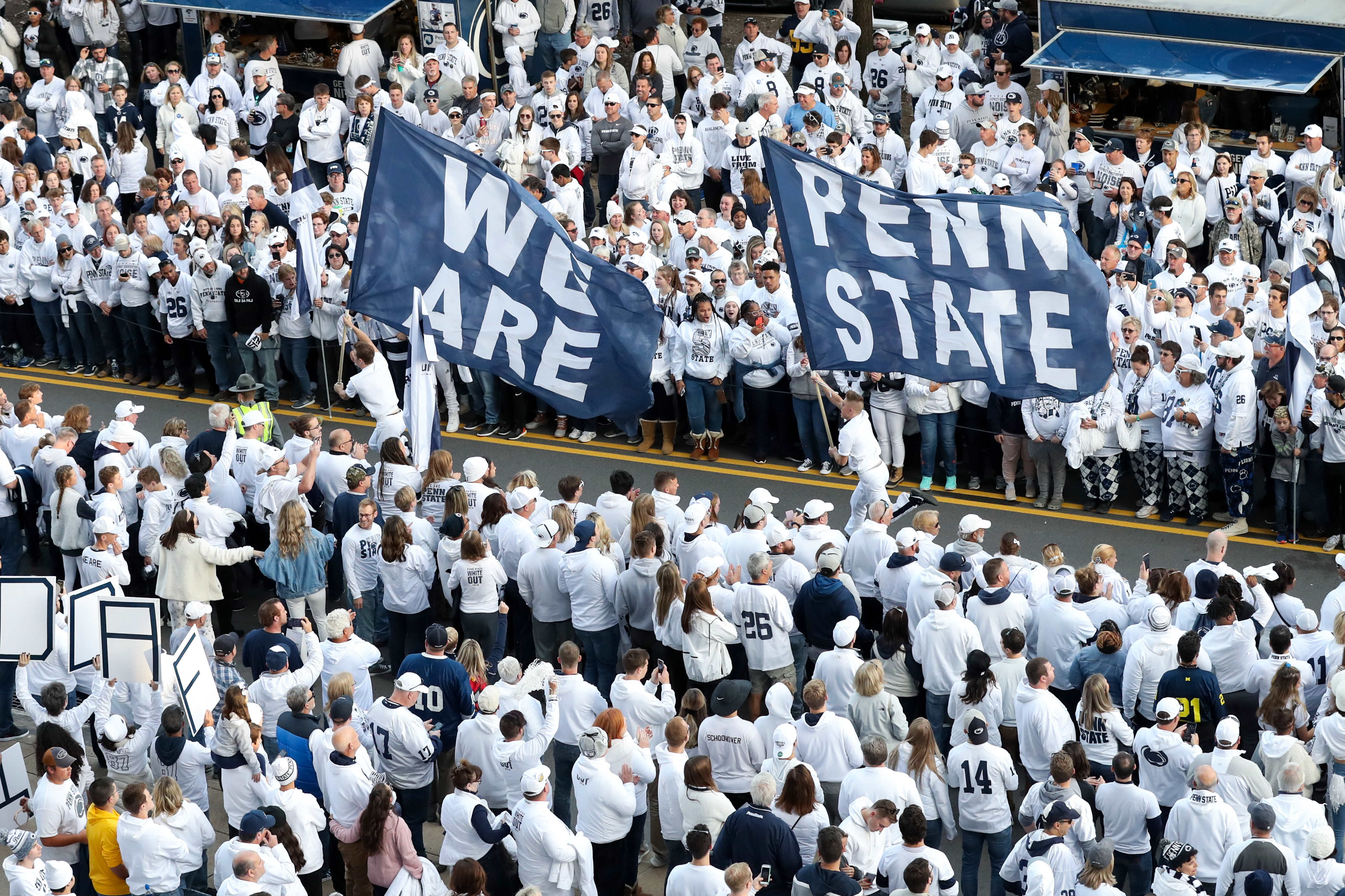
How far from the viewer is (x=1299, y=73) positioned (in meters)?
22.4

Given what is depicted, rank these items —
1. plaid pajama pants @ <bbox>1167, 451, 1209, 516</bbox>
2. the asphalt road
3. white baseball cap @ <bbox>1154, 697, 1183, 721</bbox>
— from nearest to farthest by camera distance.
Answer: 1. white baseball cap @ <bbox>1154, 697, 1183, 721</bbox>
2. the asphalt road
3. plaid pajama pants @ <bbox>1167, 451, 1209, 516</bbox>

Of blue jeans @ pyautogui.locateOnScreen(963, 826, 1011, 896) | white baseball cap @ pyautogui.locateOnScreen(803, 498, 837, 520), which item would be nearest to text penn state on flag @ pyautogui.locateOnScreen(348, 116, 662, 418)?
white baseball cap @ pyautogui.locateOnScreen(803, 498, 837, 520)

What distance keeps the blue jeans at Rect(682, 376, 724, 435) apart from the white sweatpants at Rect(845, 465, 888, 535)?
334 centimetres

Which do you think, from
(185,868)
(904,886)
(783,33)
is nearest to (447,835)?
(185,868)

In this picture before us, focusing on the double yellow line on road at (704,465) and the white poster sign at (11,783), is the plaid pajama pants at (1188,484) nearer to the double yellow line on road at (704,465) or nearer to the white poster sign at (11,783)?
the double yellow line on road at (704,465)

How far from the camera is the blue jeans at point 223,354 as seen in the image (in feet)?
71.5

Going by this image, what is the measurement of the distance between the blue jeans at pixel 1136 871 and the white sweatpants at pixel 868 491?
14.2 feet

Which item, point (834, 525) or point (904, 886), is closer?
point (904, 886)

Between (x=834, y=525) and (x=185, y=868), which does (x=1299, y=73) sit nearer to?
(x=834, y=525)

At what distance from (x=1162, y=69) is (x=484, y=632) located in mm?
11472

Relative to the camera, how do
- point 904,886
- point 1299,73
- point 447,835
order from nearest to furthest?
point 904,886, point 447,835, point 1299,73

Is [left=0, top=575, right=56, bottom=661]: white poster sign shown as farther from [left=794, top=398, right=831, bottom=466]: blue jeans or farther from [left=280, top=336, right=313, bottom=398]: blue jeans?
[left=794, top=398, right=831, bottom=466]: blue jeans

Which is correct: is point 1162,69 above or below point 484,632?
above

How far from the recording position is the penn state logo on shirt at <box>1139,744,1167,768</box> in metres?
13.4
